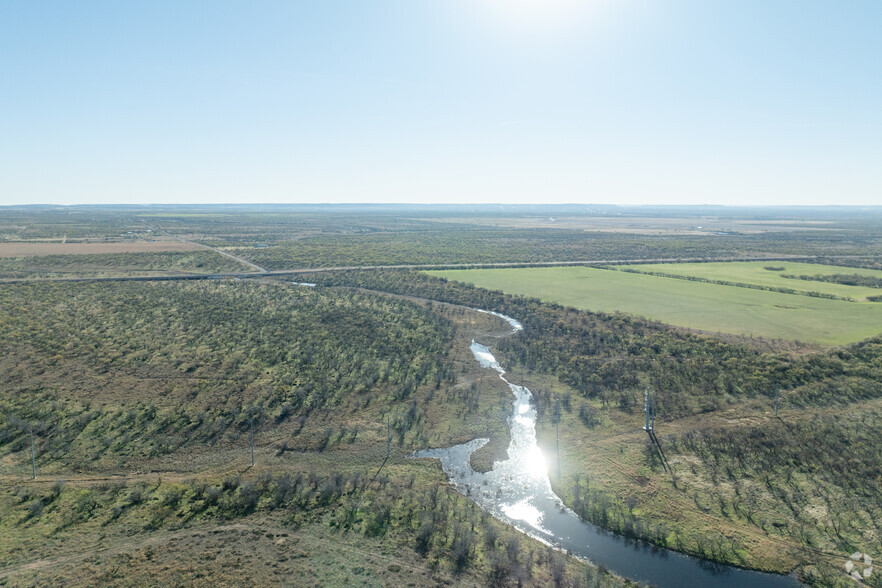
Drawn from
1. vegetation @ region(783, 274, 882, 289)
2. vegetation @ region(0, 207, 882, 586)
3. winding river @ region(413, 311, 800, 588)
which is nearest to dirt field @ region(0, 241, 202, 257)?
vegetation @ region(0, 207, 882, 586)

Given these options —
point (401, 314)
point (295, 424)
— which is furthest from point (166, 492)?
point (401, 314)

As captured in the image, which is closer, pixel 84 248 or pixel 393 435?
pixel 393 435

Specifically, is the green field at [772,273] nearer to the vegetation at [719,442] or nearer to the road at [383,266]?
the road at [383,266]

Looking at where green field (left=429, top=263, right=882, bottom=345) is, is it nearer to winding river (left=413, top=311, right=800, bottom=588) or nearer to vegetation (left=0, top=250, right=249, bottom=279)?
winding river (left=413, top=311, right=800, bottom=588)

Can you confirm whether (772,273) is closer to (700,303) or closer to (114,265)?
(700,303)

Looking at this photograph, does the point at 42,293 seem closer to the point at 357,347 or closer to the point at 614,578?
the point at 357,347

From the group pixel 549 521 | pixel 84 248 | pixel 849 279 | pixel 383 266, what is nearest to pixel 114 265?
pixel 84 248
